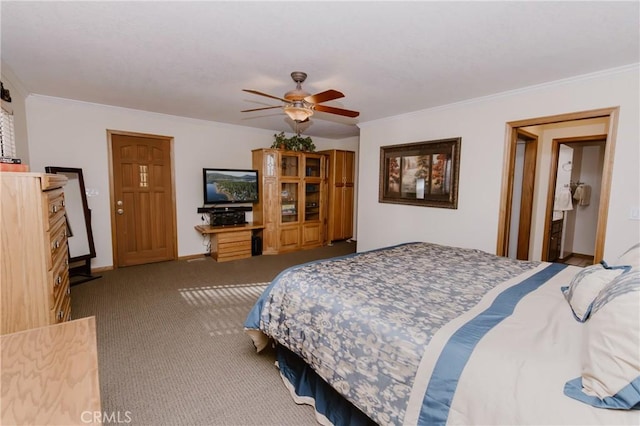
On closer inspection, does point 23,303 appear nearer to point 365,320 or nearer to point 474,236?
point 365,320

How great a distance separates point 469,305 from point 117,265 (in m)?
4.90

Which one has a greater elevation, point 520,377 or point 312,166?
point 312,166

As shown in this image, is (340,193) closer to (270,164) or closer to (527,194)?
(270,164)

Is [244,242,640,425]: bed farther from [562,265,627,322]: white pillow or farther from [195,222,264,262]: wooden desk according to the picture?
[195,222,264,262]: wooden desk

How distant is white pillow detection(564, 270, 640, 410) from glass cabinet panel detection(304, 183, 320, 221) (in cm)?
524

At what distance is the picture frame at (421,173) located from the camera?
13.1 ft

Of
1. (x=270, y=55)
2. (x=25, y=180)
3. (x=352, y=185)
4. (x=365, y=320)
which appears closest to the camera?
(x=365, y=320)

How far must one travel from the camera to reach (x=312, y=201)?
633 cm

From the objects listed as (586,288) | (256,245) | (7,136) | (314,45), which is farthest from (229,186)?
(586,288)

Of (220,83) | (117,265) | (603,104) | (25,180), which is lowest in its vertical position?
(117,265)

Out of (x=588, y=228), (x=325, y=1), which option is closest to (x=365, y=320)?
(x=325, y=1)

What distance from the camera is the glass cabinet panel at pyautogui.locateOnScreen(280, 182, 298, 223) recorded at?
5839 millimetres

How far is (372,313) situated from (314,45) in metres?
1.98

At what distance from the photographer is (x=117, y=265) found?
15.1ft
